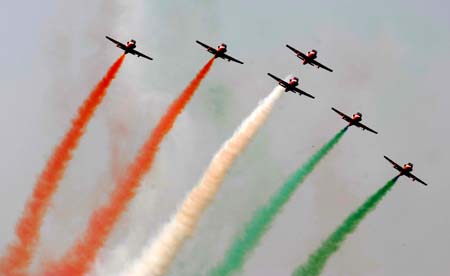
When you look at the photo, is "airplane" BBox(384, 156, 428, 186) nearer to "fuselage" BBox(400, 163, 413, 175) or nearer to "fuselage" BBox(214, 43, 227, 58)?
"fuselage" BBox(400, 163, 413, 175)

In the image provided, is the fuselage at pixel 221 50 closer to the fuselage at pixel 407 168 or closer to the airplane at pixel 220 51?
the airplane at pixel 220 51

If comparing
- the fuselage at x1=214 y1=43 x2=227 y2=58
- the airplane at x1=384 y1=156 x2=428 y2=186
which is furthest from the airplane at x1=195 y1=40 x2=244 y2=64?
the airplane at x1=384 y1=156 x2=428 y2=186

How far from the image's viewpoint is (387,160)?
3615 inches

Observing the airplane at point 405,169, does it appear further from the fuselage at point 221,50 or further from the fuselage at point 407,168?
the fuselage at point 221,50

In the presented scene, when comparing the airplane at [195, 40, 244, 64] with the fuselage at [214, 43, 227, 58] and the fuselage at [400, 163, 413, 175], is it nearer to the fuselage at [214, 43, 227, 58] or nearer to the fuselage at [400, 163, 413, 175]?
the fuselage at [214, 43, 227, 58]

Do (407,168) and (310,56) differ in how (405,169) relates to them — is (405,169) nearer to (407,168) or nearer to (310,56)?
(407,168)

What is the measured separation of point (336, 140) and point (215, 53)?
17.3 metres

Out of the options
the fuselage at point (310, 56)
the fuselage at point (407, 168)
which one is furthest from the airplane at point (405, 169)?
the fuselage at point (310, 56)

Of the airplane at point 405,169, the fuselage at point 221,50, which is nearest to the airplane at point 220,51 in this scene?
the fuselage at point 221,50

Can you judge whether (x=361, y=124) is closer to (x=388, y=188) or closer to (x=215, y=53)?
(x=388, y=188)

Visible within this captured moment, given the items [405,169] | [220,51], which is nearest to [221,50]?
[220,51]

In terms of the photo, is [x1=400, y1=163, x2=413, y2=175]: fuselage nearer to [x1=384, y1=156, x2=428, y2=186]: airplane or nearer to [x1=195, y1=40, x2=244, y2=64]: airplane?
[x1=384, y1=156, x2=428, y2=186]: airplane

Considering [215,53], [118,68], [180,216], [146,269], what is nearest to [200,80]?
[215,53]

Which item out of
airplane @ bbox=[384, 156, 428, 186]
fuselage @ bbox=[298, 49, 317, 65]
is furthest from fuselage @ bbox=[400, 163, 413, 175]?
fuselage @ bbox=[298, 49, 317, 65]
